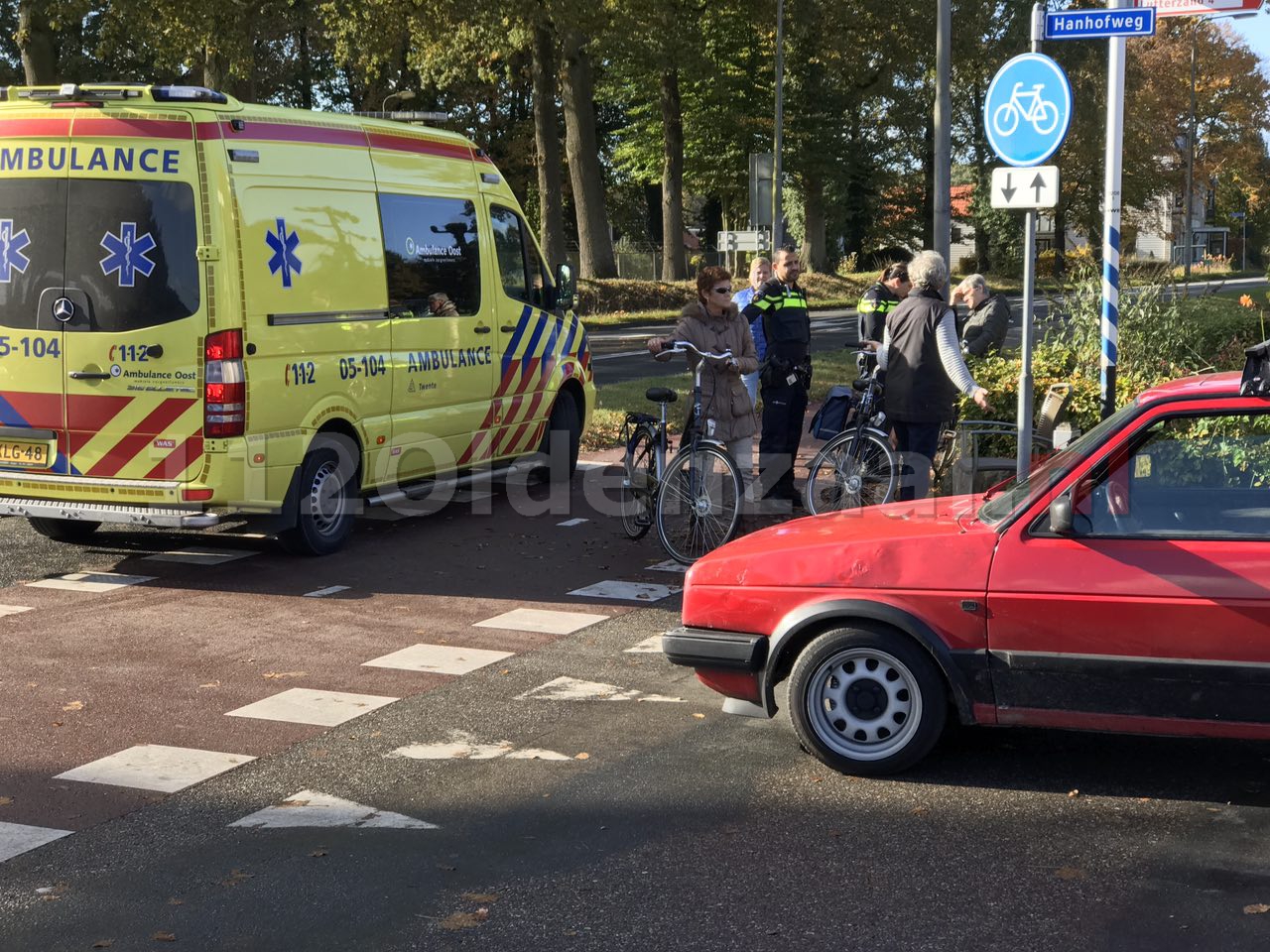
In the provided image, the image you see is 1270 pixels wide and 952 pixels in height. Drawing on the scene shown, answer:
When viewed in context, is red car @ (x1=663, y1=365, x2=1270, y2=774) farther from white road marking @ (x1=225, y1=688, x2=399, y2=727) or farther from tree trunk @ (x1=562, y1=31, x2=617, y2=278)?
tree trunk @ (x1=562, y1=31, x2=617, y2=278)

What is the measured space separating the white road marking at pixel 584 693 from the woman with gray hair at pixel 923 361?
3.53m

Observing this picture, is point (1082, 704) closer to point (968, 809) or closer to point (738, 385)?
point (968, 809)

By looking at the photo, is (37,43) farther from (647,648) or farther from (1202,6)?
(647,648)

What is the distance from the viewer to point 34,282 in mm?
9500

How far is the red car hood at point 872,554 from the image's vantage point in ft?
18.2

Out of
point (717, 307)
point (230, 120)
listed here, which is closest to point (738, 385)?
point (717, 307)

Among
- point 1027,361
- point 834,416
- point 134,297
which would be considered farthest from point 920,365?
point 134,297

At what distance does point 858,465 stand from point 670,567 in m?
1.64

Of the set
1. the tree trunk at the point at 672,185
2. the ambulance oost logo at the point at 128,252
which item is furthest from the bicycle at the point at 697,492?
the tree trunk at the point at 672,185

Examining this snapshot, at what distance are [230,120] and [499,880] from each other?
6.10m

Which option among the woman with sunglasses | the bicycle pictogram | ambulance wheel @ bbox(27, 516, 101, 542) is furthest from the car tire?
ambulance wheel @ bbox(27, 516, 101, 542)

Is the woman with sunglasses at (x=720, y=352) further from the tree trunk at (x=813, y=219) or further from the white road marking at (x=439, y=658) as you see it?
the tree trunk at (x=813, y=219)

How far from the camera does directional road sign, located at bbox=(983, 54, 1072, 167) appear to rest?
359 inches

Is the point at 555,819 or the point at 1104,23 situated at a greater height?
the point at 1104,23
